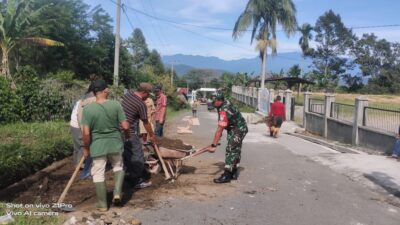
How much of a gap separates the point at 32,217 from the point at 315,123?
56.6ft

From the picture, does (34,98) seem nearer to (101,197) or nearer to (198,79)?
(101,197)

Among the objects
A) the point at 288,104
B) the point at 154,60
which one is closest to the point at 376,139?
the point at 288,104

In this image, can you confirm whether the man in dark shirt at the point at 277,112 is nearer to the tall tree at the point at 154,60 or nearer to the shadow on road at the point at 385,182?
the shadow on road at the point at 385,182

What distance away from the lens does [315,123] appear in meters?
21.3

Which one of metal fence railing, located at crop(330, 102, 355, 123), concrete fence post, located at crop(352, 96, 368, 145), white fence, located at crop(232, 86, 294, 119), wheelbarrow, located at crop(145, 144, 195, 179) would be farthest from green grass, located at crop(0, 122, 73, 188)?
white fence, located at crop(232, 86, 294, 119)

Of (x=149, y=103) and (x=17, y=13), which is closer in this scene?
(x=149, y=103)

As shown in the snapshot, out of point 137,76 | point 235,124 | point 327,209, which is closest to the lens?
point 327,209

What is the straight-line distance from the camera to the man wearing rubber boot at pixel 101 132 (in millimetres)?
6191

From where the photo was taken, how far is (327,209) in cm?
696

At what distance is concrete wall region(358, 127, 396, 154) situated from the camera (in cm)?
1355

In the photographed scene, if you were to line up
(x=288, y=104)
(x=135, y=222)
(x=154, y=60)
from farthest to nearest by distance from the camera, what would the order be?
(x=154, y=60) < (x=288, y=104) < (x=135, y=222)

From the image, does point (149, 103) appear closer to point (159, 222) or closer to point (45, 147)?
point (45, 147)

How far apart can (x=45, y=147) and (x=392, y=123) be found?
9675 mm

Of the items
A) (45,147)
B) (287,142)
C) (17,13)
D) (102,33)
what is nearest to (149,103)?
(45,147)
